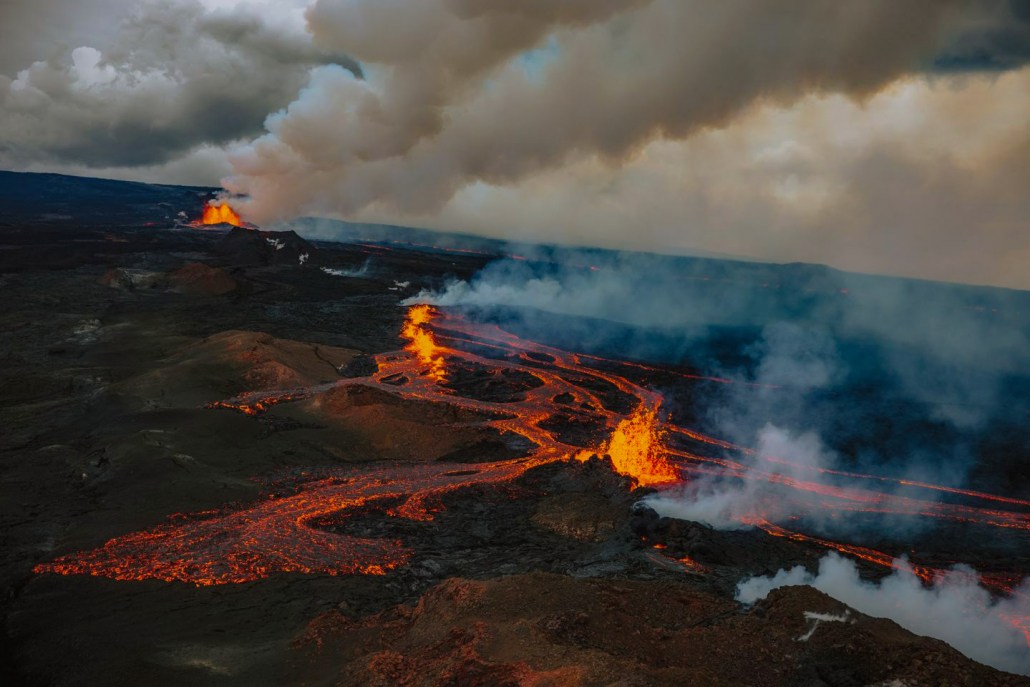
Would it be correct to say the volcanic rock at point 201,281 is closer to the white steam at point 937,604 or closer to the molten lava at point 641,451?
the molten lava at point 641,451

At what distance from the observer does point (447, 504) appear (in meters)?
29.8

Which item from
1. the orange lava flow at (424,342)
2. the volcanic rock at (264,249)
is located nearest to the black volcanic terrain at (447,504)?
the orange lava flow at (424,342)

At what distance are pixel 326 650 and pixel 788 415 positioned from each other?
5019cm

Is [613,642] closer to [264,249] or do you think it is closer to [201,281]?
[201,281]

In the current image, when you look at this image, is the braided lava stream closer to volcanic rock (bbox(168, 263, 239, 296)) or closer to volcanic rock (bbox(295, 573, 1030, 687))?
volcanic rock (bbox(295, 573, 1030, 687))

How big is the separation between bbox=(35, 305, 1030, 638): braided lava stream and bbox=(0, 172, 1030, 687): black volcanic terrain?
191 mm

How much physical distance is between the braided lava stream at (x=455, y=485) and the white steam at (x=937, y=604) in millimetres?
1129

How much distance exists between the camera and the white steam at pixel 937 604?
66.4 feet

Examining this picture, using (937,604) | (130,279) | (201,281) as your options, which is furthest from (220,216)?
(937,604)

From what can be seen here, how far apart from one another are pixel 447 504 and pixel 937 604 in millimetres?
20053

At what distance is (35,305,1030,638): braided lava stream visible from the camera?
2272cm

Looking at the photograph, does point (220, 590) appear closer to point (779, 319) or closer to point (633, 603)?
point (633, 603)

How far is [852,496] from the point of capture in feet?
118

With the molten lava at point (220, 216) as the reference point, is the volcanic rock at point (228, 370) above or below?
below
